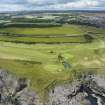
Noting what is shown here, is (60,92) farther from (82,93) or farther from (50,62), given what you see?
(50,62)

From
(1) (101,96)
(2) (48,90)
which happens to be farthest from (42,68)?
(1) (101,96)

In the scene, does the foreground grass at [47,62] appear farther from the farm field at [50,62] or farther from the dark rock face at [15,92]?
the dark rock face at [15,92]

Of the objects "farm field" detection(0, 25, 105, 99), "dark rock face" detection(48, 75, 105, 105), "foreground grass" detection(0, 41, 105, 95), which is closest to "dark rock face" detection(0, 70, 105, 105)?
"dark rock face" detection(48, 75, 105, 105)

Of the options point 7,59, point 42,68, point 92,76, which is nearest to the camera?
point 92,76

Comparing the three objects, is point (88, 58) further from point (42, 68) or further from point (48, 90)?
point (48, 90)

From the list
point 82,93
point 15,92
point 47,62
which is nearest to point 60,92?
point 82,93

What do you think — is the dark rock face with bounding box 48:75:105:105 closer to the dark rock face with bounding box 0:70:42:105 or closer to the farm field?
the farm field
